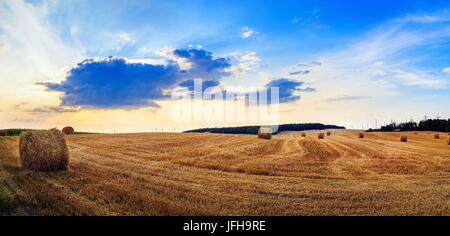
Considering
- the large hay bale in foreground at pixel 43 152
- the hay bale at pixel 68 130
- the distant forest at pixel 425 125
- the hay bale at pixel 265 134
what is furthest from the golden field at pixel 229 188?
the distant forest at pixel 425 125

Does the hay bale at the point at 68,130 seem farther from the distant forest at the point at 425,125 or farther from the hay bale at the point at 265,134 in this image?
the distant forest at the point at 425,125

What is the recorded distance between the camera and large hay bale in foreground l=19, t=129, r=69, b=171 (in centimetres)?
1127

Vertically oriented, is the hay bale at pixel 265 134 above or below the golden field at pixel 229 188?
above

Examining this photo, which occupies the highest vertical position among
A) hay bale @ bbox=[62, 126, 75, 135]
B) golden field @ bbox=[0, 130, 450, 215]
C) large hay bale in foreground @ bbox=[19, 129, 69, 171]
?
hay bale @ bbox=[62, 126, 75, 135]

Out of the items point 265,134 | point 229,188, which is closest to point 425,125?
point 265,134

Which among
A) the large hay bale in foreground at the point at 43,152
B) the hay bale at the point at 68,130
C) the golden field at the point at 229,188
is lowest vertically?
the golden field at the point at 229,188

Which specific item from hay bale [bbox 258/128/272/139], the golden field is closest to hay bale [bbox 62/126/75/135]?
the golden field

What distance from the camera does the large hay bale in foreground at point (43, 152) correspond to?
11.3 m

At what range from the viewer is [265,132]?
2880 cm

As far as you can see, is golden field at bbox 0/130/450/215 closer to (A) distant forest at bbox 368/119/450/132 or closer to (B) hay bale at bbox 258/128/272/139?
(B) hay bale at bbox 258/128/272/139

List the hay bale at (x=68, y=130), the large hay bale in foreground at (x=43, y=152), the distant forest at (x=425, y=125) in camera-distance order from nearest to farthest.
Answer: the large hay bale in foreground at (x=43, y=152) < the hay bale at (x=68, y=130) < the distant forest at (x=425, y=125)

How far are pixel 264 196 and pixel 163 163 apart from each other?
275 inches

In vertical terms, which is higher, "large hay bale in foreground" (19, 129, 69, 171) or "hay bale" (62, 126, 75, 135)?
"hay bale" (62, 126, 75, 135)
